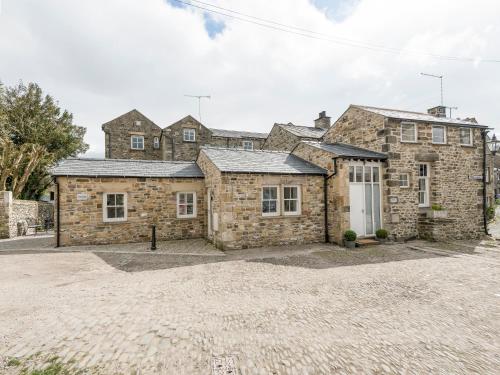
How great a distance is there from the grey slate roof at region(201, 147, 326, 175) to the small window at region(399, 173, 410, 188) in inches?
152

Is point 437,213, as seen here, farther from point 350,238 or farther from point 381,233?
point 350,238

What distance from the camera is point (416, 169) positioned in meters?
13.1

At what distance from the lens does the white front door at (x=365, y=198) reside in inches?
477

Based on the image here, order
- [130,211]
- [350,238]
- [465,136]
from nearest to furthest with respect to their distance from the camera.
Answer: [350,238] → [130,211] → [465,136]

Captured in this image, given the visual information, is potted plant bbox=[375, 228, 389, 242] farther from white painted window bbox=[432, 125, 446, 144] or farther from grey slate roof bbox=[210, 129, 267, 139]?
grey slate roof bbox=[210, 129, 267, 139]

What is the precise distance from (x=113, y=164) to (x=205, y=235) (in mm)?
6001

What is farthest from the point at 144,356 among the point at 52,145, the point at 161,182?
the point at 52,145

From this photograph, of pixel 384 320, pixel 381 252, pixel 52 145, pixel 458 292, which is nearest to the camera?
pixel 384 320

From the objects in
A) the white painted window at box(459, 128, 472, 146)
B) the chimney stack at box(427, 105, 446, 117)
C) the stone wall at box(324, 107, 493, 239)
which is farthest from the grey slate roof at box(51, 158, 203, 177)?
the chimney stack at box(427, 105, 446, 117)

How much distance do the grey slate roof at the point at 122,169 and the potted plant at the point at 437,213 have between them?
37.6 feet

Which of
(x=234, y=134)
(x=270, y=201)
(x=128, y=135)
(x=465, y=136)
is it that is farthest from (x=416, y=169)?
(x=128, y=135)

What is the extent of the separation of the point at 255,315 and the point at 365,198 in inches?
365

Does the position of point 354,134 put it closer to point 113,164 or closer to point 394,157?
point 394,157

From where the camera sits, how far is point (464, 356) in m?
3.74
